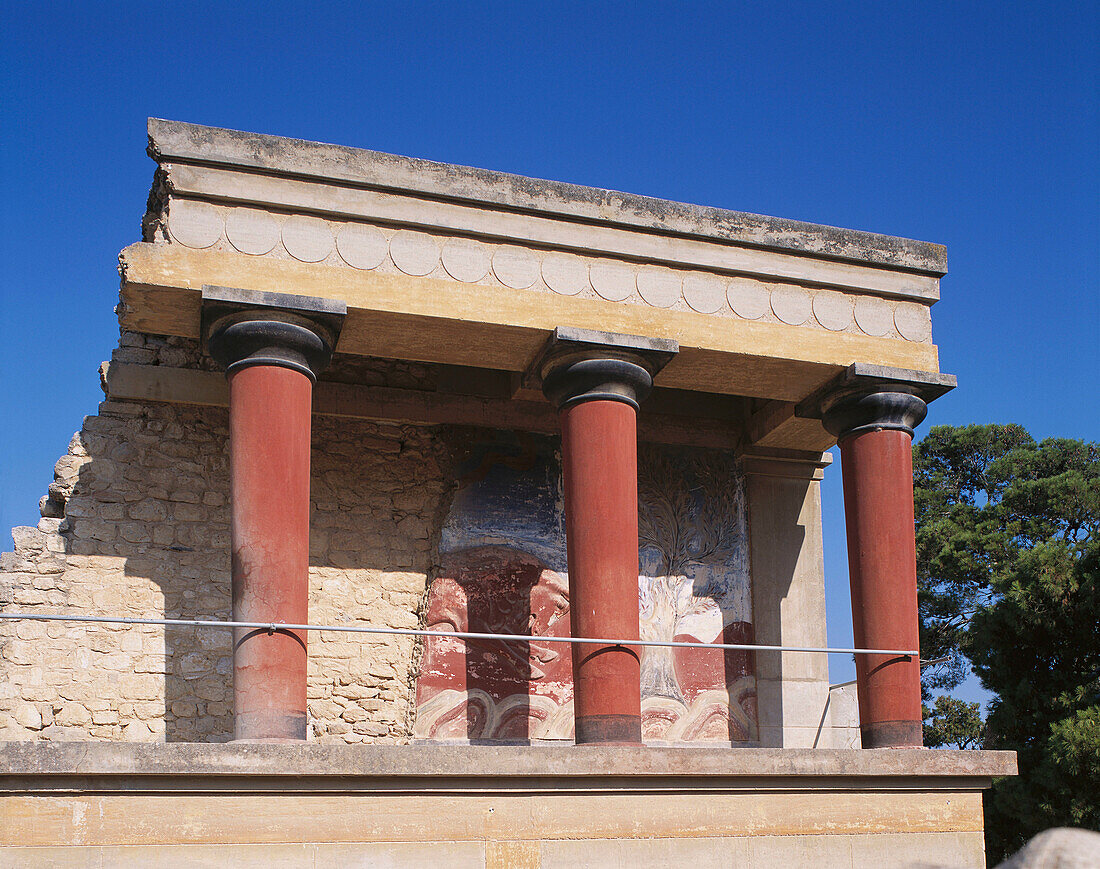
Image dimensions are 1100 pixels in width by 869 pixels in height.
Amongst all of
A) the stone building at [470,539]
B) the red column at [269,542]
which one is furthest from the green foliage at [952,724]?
the red column at [269,542]

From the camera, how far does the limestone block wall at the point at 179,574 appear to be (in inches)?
334

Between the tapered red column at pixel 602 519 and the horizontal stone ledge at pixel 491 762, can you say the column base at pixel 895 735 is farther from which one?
the tapered red column at pixel 602 519

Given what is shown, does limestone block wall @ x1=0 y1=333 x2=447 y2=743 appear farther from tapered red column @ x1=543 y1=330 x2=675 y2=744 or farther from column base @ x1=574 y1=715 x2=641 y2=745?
column base @ x1=574 y1=715 x2=641 y2=745

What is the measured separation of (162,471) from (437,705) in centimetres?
277

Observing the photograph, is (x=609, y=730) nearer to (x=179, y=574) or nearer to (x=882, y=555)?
(x=882, y=555)

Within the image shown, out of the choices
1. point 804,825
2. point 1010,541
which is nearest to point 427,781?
point 804,825

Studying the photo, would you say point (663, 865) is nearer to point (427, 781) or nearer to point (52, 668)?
point (427, 781)

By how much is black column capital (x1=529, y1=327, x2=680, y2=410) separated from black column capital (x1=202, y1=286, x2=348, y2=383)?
1.53 meters

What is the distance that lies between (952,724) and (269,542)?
18.2m

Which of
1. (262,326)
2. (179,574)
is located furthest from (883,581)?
(179,574)

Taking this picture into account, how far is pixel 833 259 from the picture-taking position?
9250 millimetres

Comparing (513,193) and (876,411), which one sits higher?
(513,193)

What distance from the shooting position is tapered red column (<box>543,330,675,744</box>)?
7641 millimetres

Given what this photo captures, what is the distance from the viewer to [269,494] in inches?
286
